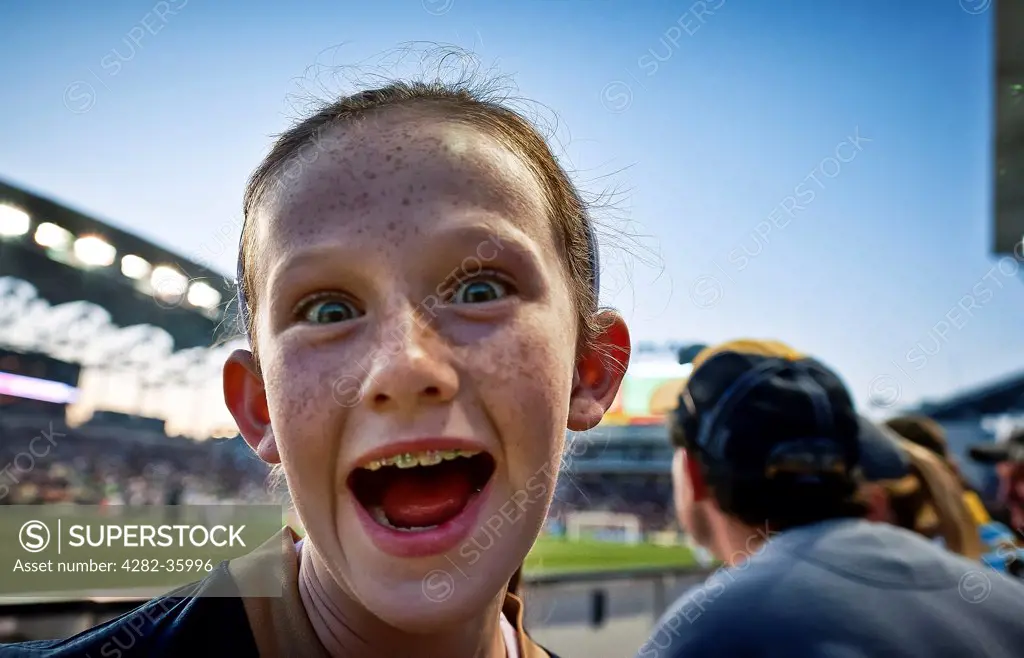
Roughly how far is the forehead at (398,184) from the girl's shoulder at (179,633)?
394 mm

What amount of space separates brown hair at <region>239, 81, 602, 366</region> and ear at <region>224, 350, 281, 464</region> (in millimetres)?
28

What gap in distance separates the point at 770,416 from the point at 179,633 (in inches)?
43.9

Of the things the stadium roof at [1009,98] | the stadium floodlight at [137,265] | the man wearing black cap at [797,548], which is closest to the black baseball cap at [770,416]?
the man wearing black cap at [797,548]

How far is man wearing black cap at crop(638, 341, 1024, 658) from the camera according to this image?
1.23 m

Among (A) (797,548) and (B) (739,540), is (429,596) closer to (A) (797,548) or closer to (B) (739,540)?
(A) (797,548)

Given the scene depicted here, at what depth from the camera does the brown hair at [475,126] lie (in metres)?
0.81

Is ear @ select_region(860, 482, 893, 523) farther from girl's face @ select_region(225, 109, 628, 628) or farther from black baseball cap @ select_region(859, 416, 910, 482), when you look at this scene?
girl's face @ select_region(225, 109, 628, 628)

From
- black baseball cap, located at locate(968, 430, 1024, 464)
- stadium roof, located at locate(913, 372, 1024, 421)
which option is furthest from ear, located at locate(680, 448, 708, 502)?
stadium roof, located at locate(913, 372, 1024, 421)

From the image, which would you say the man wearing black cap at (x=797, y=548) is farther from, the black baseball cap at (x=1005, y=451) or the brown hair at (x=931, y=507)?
the black baseball cap at (x=1005, y=451)

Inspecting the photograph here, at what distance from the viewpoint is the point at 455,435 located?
648 millimetres

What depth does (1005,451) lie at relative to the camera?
287cm

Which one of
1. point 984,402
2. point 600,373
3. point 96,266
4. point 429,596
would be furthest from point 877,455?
point 984,402

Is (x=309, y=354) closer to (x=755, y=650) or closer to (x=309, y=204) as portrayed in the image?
(x=309, y=204)

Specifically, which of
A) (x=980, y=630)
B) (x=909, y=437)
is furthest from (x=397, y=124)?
(x=909, y=437)
